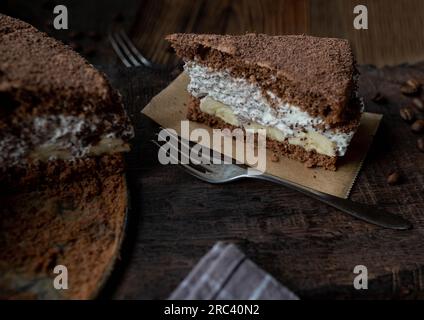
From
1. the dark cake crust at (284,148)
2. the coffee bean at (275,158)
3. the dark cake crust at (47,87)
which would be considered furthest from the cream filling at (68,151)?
the coffee bean at (275,158)

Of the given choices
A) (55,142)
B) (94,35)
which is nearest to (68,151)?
(55,142)

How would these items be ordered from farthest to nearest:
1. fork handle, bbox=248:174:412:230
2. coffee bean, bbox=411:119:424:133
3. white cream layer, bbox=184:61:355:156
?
1. coffee bean, bbox=411:119:424:133
2. white cream layer, bbox=184:61:355:156
3. fork handle, bbox=248:174:412:230

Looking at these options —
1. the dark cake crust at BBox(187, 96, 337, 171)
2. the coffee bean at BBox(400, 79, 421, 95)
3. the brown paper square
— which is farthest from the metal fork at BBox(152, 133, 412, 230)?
the coffee bean at BBox(400, 79, 421, 95)

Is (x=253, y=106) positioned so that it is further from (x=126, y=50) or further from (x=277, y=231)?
(x=126, y=50)

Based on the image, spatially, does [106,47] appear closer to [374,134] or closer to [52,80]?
[52,80]

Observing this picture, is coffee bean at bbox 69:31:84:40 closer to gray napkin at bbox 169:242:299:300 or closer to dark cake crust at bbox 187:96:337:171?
dark cake crust at bbox 187:96:337:171

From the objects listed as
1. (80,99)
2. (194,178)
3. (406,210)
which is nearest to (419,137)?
(406,210)
